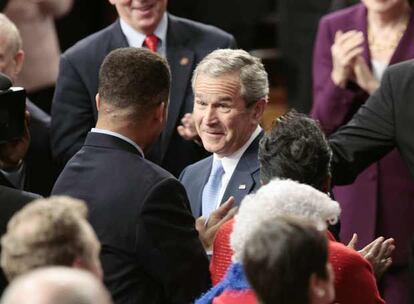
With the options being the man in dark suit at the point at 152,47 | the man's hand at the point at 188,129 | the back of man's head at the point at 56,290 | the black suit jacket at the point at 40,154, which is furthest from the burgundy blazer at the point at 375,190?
the back of man's head at the point at 56,290

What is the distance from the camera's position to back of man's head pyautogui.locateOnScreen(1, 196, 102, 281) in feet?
9.62

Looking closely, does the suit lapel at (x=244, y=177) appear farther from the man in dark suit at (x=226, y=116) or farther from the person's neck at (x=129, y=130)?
the person's neck at (x=129, y=130)

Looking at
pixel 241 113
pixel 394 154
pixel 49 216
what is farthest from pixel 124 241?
pixel 394 154

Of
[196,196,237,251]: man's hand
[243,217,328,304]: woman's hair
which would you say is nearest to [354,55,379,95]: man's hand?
[196,196,237,251]: man's hand

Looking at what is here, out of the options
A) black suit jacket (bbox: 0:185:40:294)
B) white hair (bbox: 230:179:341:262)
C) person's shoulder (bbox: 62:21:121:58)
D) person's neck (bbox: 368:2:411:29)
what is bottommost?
black suit jacket (bbox: 0:185:40:294)

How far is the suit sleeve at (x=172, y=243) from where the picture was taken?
363 cm

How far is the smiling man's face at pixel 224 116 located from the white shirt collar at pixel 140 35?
75 cm

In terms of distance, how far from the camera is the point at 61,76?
16.6ft

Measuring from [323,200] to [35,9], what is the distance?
3260mm

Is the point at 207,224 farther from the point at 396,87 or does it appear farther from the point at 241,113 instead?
the point at 396,87

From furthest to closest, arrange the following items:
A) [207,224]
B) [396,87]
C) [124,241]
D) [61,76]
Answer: [61,76] → [396,87] → [207,224] → [124,241]

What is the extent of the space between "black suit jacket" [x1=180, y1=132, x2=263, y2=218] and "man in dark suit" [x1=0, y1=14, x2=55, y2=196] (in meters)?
Answer: 0.64

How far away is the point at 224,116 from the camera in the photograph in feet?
14.5

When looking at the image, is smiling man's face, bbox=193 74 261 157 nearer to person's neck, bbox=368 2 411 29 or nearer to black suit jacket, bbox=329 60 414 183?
black suit jacket, bbox=329 60 414 183
